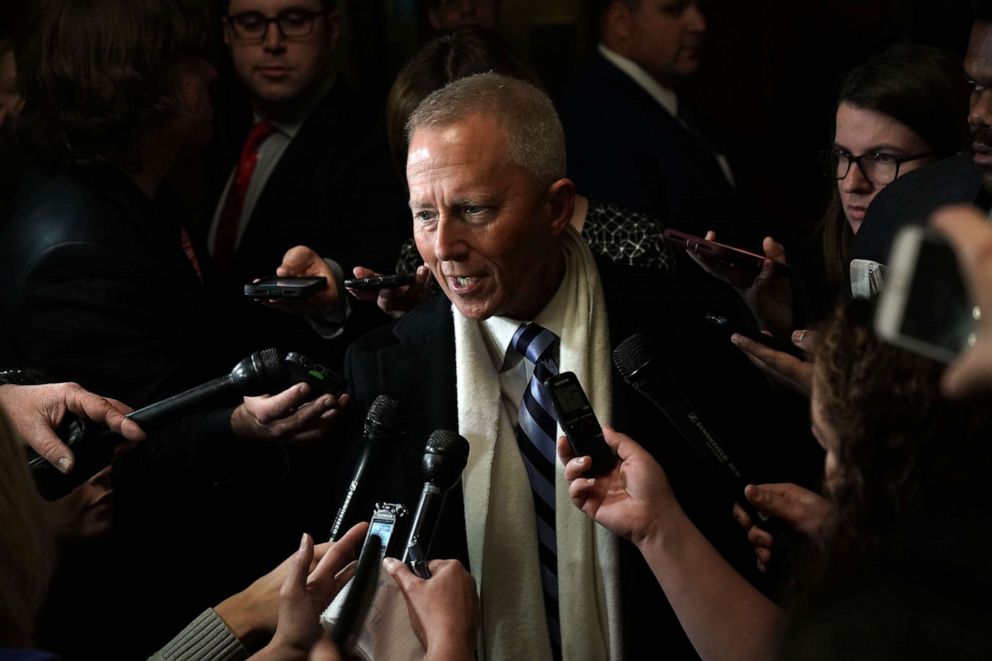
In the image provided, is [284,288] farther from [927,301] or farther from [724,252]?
[927,301]

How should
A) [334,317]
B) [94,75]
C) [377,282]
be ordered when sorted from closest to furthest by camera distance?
[377,282], [94,75], [334,317]

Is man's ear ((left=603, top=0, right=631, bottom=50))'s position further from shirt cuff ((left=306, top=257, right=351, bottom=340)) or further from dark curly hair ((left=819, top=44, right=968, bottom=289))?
shirt cuff ((left=306, top=257, right=351, bottom=340))

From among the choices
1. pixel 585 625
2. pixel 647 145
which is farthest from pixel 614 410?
pixel 647 145

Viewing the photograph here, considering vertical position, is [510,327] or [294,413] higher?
[510,327]

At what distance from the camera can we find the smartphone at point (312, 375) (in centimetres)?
217

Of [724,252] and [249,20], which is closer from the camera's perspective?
[724,252]

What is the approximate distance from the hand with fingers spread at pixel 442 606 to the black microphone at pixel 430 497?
2cm

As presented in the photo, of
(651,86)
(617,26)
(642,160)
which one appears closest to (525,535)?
(642,160)

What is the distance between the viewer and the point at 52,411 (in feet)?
7.27

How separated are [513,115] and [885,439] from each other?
97cm

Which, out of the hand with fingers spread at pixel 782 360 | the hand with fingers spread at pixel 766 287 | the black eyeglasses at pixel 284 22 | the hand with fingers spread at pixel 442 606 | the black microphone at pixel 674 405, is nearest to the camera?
the hand with fingers spread at pixel 442 606

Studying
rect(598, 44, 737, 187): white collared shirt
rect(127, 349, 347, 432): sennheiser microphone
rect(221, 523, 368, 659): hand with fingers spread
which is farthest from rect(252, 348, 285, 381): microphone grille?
rect(598, 44, 737, 187): white collared shirt

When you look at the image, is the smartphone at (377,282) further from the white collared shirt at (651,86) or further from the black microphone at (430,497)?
the white collared shirt at (651,86)

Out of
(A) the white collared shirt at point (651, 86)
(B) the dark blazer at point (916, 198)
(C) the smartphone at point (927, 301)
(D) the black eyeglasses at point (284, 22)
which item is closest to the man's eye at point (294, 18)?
(D) the black eyeglasses at point (284, 22)
